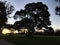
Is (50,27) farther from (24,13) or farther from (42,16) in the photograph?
(24,13)

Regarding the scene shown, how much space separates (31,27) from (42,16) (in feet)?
15.7

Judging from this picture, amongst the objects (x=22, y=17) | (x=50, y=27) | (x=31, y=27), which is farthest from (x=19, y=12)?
(x=50, y=27)

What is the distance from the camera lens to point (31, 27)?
6206 centimetres

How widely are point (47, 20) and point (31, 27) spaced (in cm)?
537

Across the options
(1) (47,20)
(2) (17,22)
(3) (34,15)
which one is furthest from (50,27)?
(2) (17,22)

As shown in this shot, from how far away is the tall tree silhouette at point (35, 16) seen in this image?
6094 centimetres

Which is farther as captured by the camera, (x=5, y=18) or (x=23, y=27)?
(x=5, y=18)

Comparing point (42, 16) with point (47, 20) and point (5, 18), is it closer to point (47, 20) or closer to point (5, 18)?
point (47, 20)

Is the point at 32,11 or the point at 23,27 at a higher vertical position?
the point at 32,11

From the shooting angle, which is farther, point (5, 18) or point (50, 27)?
point (5, 18)

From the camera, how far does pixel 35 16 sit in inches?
2416

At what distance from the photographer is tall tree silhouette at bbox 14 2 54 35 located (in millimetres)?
60938

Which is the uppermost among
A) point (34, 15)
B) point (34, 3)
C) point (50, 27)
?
point (34, 3)

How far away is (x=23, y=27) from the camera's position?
62.8 m
